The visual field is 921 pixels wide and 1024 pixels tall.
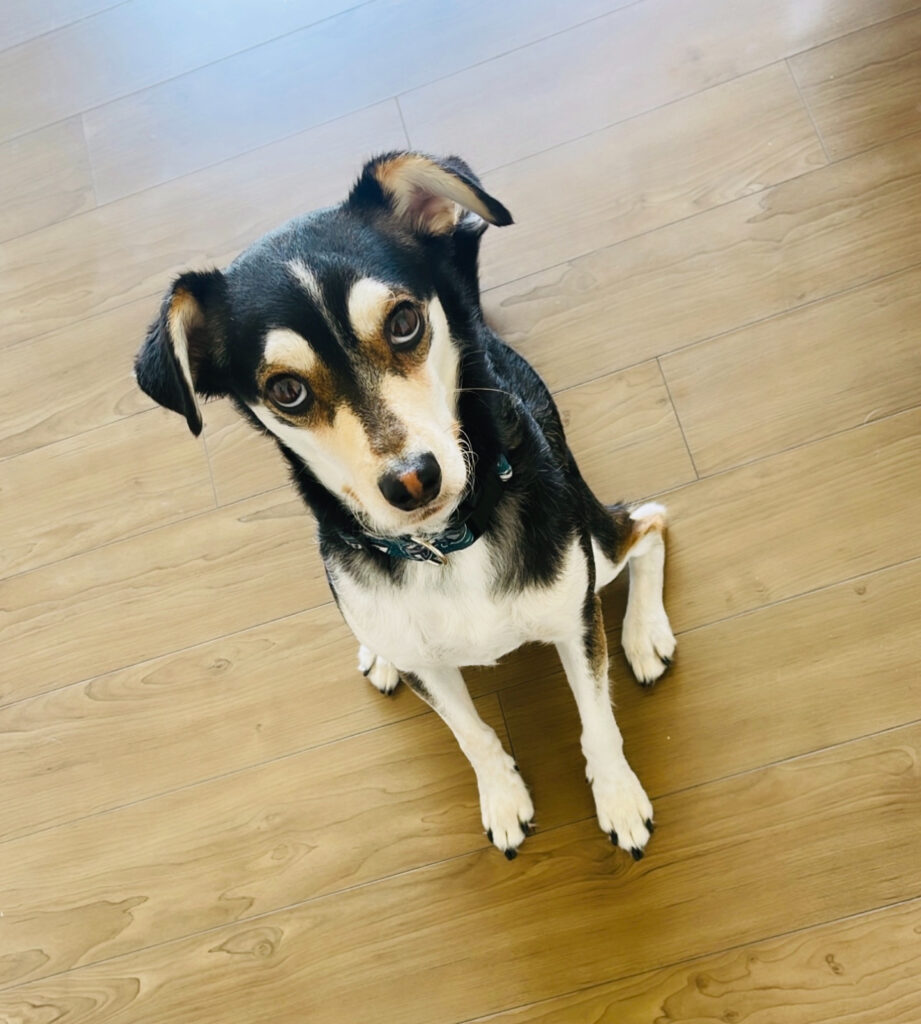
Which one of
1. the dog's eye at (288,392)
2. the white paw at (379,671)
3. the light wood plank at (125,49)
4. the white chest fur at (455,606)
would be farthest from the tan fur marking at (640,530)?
the light wood plank at (125,49)

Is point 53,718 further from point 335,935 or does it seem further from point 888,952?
point 888,952

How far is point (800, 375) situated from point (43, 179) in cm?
253

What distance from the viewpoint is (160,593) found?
2.67 meters

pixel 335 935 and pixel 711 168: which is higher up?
pixel 711 168

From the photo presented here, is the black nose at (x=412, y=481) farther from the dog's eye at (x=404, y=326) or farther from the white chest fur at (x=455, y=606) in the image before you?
the white chest fur at (x=455, y=606)

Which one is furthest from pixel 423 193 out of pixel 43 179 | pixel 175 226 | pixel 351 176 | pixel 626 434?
pixel 43 179

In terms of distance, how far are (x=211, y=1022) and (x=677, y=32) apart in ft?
9.80

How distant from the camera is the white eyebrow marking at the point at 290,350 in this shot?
148 centimetres

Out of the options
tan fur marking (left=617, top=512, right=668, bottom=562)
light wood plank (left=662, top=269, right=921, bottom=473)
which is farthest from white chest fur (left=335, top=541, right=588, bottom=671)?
light wood plank (left=662, top=269, right=921, bottom=473)

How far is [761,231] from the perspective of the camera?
103 inches

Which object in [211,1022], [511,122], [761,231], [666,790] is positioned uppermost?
[511,122]

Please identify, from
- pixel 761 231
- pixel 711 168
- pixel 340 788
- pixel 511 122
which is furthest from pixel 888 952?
pixel 511 122

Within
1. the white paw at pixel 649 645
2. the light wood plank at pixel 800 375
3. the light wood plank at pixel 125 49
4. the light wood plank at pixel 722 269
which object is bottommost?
the white paw at pixel 649 645

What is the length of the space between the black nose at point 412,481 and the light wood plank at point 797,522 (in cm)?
111
